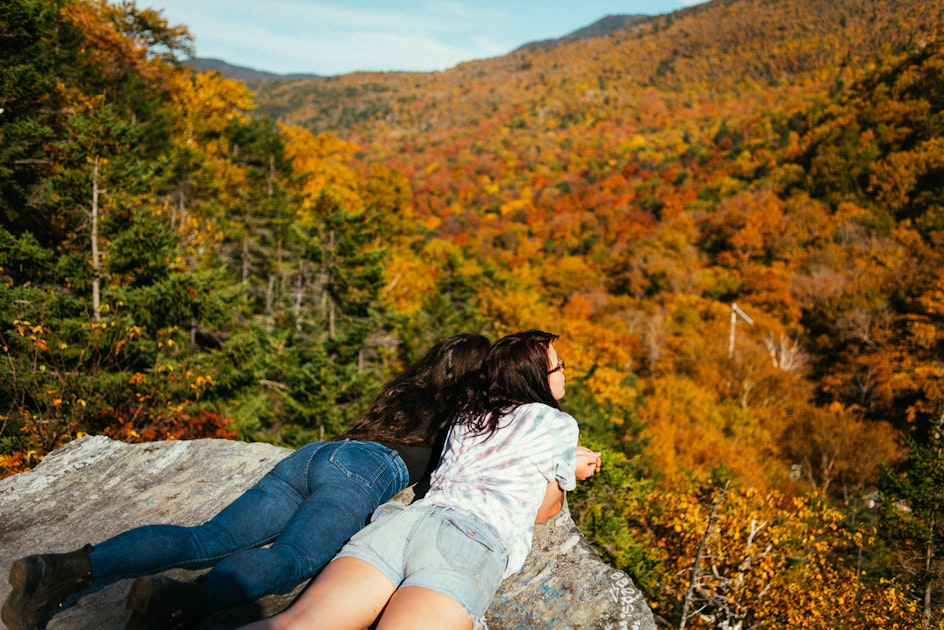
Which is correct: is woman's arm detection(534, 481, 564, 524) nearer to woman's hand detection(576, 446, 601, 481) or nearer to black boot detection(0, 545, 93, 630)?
woman's hand detection(576, 446, 601, 481)

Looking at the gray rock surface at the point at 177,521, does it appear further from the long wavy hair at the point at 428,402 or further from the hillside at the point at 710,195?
the hillside at the point at 710,195

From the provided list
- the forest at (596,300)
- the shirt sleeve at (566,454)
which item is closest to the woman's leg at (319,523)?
the shirt sleeve at (566,454)

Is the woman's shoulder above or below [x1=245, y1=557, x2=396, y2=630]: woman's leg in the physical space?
above

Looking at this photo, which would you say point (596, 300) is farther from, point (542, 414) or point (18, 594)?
point (18, 594)

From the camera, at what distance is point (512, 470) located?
8.57 ft

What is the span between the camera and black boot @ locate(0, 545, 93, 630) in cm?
211

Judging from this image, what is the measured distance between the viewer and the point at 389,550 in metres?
2.30

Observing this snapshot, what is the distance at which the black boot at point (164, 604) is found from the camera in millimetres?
2025

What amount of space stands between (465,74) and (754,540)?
667ft

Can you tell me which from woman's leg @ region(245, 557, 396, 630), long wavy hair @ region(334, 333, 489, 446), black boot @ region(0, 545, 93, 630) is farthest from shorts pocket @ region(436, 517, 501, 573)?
black boot @ region(0, 545, 93, 630)

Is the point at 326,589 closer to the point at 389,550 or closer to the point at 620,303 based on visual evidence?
the point at 389,550

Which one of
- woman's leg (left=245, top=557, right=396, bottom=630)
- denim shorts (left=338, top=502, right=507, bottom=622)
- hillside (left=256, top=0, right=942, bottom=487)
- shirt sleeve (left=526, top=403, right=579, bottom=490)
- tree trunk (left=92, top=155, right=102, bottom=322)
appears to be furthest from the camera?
hillside (left=256, top=0, right=942, bottom=487)

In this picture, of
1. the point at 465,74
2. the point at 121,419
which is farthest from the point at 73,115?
the point at 465,74

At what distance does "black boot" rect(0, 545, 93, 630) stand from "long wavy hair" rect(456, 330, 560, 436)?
5.45 feet
